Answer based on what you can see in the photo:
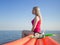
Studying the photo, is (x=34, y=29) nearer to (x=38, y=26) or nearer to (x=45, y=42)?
(x=38, y=26)

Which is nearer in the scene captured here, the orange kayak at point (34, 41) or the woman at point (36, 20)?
the orange kayak at point (34, 41)

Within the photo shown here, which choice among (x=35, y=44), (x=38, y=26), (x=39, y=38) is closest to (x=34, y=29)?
(x=38, y=26)

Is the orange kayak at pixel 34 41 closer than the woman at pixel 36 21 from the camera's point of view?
Yes

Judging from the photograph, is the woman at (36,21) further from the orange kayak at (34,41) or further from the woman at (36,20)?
the orange kayak at (34,41)

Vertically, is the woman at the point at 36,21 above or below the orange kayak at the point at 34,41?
above

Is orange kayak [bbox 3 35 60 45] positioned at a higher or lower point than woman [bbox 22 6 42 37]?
lower

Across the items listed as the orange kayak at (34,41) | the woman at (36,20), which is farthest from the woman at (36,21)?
the orange kayak at (34,41)

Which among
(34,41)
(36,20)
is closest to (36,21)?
(36,20)

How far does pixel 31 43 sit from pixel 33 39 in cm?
24

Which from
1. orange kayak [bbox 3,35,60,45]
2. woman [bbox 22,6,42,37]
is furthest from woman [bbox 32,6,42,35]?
orange kayak [bbox 3,35,60,45]

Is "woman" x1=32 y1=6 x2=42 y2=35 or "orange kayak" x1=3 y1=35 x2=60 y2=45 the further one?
"woman" x1=32 y1=6 x2=42 y2=35

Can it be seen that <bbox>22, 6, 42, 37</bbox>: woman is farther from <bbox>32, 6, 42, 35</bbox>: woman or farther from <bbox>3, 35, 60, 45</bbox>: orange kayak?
<bbox>3, 35, 60, 45</bbox>: orange kayak

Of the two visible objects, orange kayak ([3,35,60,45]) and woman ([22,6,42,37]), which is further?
woman ([22,6,42,37])

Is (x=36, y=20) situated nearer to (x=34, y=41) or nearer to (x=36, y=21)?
(x=36, y=21)
